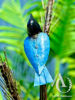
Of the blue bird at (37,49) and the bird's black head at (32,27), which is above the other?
the bird's black head at (32,27)

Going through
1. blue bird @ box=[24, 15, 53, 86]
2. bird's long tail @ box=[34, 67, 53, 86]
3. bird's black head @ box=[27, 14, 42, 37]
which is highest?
bird's black head @ box=[27, 14, 42, 37]

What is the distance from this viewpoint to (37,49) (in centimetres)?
34

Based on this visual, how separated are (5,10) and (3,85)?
69 cm

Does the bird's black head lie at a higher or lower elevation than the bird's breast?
higher

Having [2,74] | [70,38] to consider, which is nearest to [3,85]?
[2,74]

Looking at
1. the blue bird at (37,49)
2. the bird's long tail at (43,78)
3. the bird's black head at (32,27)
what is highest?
the bird's black head at (32,27)

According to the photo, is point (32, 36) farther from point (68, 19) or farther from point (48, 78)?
point (68, 19)

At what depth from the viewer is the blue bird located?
0.33 meters

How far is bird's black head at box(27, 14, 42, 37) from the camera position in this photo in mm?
338

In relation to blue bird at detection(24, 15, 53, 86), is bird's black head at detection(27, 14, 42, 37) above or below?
above

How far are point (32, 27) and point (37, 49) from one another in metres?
0.03

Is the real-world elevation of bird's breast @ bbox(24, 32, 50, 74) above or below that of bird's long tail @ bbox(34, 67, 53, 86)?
above

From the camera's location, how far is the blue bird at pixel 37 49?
33 centimetres

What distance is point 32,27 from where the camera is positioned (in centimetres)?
34
